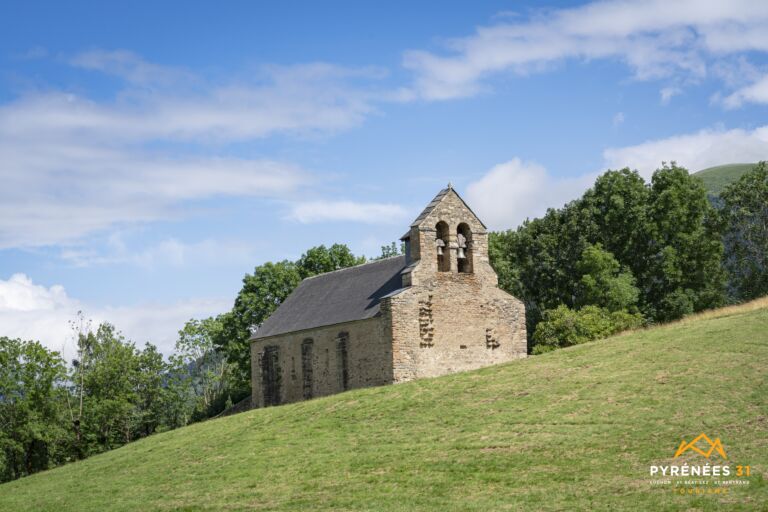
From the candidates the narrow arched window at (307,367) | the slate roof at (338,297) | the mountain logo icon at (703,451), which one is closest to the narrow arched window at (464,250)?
the slate roof at (338,297)

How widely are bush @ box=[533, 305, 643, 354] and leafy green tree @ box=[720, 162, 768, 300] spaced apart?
1950 centimetres

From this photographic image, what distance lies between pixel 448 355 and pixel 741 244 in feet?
131

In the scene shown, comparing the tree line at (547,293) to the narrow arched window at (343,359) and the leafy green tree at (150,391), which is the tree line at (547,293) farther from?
the narrow arched window at (343,359)

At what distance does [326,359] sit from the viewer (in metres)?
47.5

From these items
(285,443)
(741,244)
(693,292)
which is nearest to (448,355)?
(285,443)

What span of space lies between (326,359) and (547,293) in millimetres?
26315

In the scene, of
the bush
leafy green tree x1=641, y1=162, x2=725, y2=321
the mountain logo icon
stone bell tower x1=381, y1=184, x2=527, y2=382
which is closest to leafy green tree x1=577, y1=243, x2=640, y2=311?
leafy green tree x1=641, y1=162, x2=725, y2=321

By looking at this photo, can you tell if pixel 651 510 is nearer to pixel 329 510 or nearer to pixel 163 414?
pixel 329 510

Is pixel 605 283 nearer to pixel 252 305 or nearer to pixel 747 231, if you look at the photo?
pixel 747 231

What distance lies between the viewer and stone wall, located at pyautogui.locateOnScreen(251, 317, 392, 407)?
42938 millimetres

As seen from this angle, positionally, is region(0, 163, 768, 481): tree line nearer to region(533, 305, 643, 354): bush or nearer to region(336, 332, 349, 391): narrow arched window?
region(533, 305, 643, 354): bush

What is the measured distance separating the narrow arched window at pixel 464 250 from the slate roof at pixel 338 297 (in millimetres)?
3293

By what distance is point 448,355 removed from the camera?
1694 inches

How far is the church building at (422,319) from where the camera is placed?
42.4 metres
